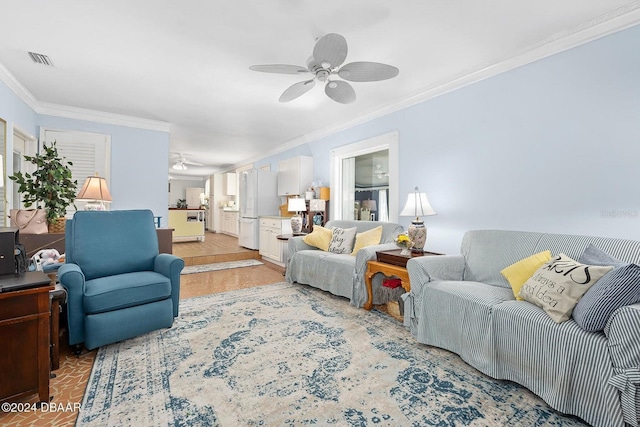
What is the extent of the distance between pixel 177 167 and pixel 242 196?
2524 mm

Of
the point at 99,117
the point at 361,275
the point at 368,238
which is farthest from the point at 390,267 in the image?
the point at 99,117

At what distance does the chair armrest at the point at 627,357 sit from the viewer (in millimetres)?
1278

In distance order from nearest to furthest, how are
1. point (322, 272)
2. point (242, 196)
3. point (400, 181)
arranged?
point (322, 272) < point (400, 181) < point (242, 196)

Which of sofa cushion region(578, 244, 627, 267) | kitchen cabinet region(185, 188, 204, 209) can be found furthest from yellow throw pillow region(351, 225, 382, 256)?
kitchen cabinet region(185, 188, 204, 209)

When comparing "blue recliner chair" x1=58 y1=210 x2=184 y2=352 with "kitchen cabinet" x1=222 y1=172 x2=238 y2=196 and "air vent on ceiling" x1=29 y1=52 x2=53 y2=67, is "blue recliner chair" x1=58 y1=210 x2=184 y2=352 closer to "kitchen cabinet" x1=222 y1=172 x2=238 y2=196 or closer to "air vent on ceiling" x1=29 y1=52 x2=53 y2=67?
"air vent on ceiling" x1=29 y1=52 x2=53 y2=67

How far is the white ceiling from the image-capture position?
2.19 meters

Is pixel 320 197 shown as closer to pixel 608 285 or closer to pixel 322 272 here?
pixel 322 272

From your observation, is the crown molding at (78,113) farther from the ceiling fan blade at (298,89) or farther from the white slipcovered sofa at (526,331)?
the white slipcovered sofa at (526,331)

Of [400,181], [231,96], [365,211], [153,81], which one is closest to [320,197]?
[365,211]

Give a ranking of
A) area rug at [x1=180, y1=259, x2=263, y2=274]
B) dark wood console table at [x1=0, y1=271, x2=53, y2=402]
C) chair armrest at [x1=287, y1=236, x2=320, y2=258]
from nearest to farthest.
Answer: dark wood console table at [x1=0, y1=271, x2=53, y2=402] < chair armrest at [x1=287, y1=236, x2=320, y2=258] < area rug at [x1=180, y1=259, x2=263, y2=274]

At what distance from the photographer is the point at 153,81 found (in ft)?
11.5

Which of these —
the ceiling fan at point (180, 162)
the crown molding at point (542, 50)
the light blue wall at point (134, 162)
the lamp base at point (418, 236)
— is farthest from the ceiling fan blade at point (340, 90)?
the ceiling fan at point (180, 162)

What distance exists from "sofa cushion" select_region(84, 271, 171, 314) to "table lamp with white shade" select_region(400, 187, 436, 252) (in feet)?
7.77

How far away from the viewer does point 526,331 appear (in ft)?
5.69
